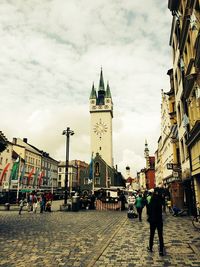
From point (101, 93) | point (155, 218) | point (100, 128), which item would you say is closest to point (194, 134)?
point (155, 218)

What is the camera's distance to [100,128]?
307ft

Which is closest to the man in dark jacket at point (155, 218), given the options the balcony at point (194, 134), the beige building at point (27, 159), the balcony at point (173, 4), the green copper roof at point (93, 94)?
the balcony at point (194, 134)

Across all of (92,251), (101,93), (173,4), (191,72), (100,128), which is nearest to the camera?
(92,251)

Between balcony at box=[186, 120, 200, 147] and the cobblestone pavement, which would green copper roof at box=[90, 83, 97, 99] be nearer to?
balcony at box=[186, 120, 200, 147]

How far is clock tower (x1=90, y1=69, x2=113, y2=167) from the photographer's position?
9069 cm

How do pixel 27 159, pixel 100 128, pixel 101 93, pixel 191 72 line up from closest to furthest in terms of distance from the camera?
pixel 191 72 < pixel 27 159 < pixel 100 128 < pixel 101 93

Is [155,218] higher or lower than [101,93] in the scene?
lower

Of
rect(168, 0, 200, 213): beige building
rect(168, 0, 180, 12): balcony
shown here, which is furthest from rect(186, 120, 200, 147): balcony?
rect(168, 0, 180, 12): balcony

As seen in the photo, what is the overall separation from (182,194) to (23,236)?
640 inches

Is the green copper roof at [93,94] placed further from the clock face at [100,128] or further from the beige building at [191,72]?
the beige building at [191,72]

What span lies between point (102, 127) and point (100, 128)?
833mm

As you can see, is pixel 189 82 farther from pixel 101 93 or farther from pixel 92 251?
pixel 101 93

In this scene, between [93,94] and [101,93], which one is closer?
[93,94]

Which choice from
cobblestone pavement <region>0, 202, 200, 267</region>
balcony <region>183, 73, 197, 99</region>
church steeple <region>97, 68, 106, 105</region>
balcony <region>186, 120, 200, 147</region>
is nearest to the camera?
cobblestone pavement <region>0, 202, 200, 267</region>
